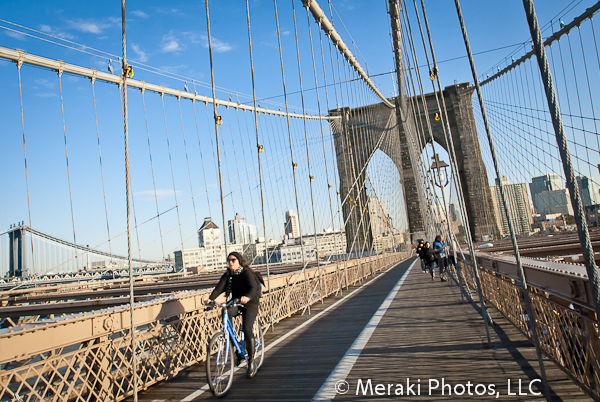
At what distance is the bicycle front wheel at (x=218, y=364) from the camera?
2768 millimetres

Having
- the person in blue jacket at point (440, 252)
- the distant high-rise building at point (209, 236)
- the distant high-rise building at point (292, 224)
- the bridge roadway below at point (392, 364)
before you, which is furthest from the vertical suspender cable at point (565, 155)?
the distant high-rise building at point (292, 224)

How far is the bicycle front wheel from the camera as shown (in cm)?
277

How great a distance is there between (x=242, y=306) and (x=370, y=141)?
96.1 feet

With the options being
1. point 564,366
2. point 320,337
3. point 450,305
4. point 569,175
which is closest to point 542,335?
point 564,366

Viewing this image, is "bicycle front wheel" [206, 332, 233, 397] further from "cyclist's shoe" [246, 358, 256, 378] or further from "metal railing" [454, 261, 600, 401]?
"metal railing" [454, 261, 600, 401]

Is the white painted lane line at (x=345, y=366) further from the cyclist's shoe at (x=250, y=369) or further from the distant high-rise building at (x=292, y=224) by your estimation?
the distant high-rise building at (x=292, y=224)

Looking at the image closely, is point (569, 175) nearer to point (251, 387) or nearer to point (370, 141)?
point (251, 387)

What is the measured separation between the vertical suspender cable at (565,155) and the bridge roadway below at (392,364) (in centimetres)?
95

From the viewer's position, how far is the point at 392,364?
3086 millimetres

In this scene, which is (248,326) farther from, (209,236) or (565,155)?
(209,236)

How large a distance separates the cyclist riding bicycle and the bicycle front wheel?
0.19 meters

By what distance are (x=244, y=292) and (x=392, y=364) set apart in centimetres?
124

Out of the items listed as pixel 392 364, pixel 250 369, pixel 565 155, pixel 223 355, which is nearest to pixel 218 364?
pixel 223 355

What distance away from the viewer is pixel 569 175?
5.06ft
